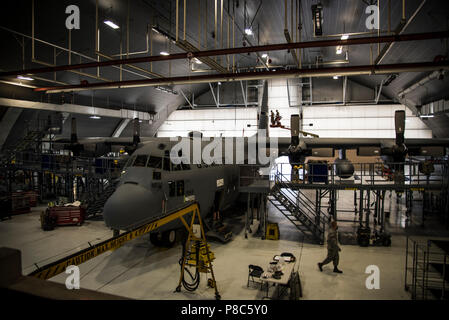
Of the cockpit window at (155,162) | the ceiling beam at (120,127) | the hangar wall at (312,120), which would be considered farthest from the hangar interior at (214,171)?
the hangar wall at (312,120)

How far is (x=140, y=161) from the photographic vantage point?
11.0 metres

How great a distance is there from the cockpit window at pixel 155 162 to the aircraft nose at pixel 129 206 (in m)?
1.02

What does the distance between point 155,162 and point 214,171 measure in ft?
11.6

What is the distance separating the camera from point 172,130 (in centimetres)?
3975

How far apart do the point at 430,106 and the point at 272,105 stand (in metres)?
16.7

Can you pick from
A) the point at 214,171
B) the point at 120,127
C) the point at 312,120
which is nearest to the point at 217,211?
the point at 214,171

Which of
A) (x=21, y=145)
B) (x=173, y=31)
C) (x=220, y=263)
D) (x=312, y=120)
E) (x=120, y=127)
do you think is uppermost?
(x=173, y=31)

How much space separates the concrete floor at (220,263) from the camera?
891 centimetres

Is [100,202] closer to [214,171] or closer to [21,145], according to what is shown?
[214,171]

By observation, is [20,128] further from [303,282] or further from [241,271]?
[303,282]

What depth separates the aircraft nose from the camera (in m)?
9.14

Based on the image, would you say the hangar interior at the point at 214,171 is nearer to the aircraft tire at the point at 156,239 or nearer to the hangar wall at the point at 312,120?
the aircraft tire at the point at 156,239

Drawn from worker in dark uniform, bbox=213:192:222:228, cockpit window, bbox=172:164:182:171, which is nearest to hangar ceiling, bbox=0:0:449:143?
cockpit window, bbox=172:164:182:171
